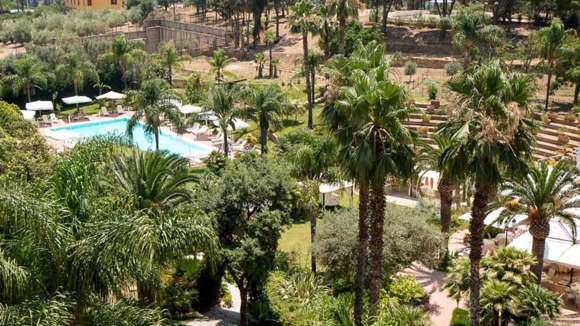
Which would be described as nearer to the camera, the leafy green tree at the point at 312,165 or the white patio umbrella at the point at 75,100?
the leafy green tree at the point at 312,165

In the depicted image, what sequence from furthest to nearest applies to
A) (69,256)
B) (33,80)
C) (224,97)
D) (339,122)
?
1. (33,80)
2. (224,97)
3. (339,122)
4. (69,256)

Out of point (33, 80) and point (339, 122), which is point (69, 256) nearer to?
point (339, 122)

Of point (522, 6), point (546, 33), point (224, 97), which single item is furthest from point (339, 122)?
point (522, 6)

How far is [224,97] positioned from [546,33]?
20.3 meters

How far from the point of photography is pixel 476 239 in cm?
1551

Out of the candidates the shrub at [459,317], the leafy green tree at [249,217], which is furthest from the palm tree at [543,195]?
the leafy green tree at [249,217]

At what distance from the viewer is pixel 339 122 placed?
16.2 m

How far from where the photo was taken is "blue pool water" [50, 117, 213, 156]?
41531mm

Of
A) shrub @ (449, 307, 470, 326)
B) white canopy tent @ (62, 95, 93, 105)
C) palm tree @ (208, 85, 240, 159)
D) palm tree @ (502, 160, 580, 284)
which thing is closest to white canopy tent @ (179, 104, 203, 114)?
palm tree @ (208, 85, 240, 159)

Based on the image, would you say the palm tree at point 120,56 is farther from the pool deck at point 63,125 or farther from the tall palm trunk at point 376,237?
the tall palm trunk at point 376,237

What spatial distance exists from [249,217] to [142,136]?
29.0 m

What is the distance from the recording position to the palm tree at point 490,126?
13977mm

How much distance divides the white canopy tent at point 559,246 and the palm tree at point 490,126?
706 cm

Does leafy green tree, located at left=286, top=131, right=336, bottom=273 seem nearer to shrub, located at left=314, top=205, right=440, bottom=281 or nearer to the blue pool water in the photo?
shrub, located at left=314, top=205, right=440, bottom=281
